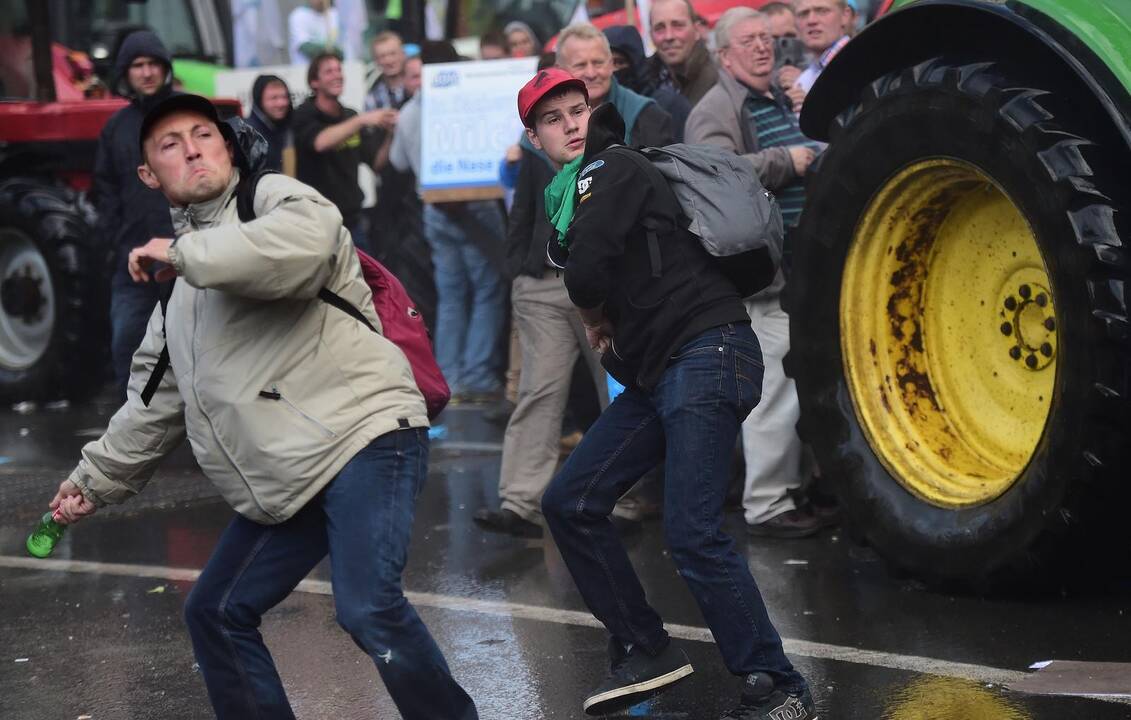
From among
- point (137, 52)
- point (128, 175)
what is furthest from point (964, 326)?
point (128, 175)

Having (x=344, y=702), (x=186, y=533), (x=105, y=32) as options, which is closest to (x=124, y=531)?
(x=186, y=533)

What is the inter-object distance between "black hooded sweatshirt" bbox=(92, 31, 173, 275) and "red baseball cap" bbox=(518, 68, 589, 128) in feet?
13.4

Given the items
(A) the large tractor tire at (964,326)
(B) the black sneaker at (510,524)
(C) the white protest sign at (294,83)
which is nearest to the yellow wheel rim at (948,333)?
(A) the large tractor tire at (964,326)

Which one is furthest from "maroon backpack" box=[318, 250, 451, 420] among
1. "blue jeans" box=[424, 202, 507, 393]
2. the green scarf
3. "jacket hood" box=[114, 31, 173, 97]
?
"blue jeans" box=[424, 202, 507, 393]

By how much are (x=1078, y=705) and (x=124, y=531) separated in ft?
14.4

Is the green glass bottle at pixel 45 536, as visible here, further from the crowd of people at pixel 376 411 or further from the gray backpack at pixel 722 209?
the gray backpack at pixel 722 209

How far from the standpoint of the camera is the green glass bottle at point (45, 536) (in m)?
4.11

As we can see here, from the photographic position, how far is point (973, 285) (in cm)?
556

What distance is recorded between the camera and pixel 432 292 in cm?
1144

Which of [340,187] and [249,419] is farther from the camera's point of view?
[340,187]

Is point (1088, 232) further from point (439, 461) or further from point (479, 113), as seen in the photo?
point (479, 113)

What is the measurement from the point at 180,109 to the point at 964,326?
288 centimetres

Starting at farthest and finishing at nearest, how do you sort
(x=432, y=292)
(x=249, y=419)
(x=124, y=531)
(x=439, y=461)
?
(x=432, y=292), (x=439, y=461), (x=124, y=531), (x=249, y=419)

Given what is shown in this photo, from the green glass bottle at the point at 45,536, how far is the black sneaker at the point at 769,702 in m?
1.78
